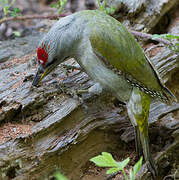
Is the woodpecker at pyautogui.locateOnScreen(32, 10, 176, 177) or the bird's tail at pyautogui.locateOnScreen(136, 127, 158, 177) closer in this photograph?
the woodpecker at pyautogui.locateOnScreen(32, 10, 176, 177)

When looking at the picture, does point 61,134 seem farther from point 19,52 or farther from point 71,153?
point 19,52

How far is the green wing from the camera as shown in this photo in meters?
3.19

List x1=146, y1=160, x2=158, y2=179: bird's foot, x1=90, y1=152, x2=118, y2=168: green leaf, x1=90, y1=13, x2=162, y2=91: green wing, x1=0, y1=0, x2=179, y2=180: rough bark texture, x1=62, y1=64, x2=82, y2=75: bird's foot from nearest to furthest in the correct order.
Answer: x1=90, y1=152, x2=118, y2=168: green leaf
x1=0, y1=0, x2=179, y2=180: rough bark texture
x1=90, y1=13, x2=162, y2=91: green wing
x1=146, y1=160, x2=158, y2=179: bird's foot
x1=62, y1=64, x2=82, y2=75: bird's foot

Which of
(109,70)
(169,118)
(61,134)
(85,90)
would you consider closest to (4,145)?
(61,134)

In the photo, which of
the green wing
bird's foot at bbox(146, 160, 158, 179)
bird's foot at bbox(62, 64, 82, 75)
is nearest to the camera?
the green wing

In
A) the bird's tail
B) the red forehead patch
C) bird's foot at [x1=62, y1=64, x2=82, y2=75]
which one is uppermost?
the red forehead patch

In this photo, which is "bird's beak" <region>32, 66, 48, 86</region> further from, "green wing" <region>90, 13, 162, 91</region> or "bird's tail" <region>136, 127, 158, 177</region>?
"bird's tail" <region>136, 127, 158, 177</region>

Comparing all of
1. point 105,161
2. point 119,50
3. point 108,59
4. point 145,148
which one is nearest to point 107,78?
point 108,59

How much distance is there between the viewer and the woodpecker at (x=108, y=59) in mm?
3201

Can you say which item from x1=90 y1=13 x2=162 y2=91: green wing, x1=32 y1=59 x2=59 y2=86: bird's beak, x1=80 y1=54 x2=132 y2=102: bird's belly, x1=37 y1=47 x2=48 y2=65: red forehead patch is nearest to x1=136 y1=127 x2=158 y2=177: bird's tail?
x1=80 y1=54 x2=132 y2=102: bird's belly

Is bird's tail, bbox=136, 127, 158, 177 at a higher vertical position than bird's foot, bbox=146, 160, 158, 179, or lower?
higher

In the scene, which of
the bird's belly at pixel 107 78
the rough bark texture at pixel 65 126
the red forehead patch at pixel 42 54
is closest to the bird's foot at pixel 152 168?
the rough bark texture at pixel 65 126

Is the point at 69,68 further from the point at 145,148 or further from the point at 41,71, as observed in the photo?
the point at 145,148

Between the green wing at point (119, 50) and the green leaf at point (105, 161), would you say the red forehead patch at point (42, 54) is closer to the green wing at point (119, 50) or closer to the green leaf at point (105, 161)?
the green wing at point (119, 50)
